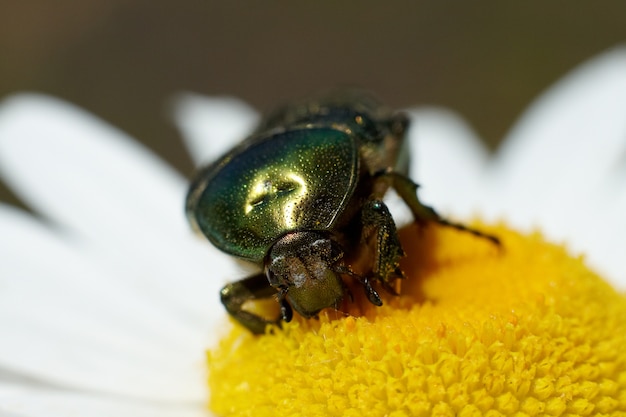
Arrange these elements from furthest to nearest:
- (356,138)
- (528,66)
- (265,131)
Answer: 1. (528,66)
2. (265,131)
3. (356,138)

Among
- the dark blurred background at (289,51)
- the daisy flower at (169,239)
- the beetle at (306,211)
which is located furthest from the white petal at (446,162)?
the dark blurred background at (289,51)

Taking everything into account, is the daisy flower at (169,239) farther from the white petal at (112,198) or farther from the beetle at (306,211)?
the beetle at (306,211)

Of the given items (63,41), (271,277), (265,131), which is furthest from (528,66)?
(271,277)

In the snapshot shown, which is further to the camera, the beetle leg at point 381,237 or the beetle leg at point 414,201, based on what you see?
the beetle leg at point 414,201

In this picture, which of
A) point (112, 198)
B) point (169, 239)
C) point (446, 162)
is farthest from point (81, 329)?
point (446, 162)

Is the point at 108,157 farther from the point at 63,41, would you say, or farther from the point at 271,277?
the point at 63,41

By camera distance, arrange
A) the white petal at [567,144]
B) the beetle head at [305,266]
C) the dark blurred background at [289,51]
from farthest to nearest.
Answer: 1. the dark blurred background at [289,51]
2. the white petal at [567,144]
3. the beetle head at [305,266]

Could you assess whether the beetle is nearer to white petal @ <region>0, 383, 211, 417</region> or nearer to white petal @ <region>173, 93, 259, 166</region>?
white petal @ <region>0, 383, 211, 417</region>
